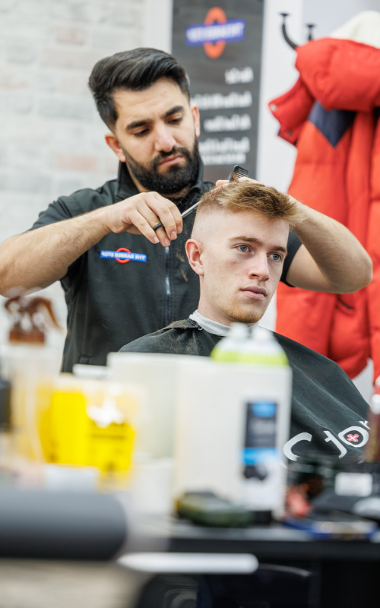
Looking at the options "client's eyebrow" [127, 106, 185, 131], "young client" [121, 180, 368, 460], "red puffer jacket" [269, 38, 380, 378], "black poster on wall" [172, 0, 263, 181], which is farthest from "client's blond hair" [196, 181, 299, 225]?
"black poster on wall" [172, 0, 263, 181]

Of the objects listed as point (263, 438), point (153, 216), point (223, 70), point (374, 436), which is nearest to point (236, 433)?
point (263, 438)

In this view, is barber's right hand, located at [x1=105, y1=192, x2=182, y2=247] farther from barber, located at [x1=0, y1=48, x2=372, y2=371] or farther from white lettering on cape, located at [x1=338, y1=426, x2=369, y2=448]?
white lettering on cape, located at [x1=338, y1=426, x2=369, y2=448]

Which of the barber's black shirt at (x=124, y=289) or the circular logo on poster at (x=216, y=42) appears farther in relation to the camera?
the circular logo on poster at (x=216, y=42)

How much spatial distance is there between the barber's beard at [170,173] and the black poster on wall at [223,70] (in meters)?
1.16

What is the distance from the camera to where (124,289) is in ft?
7.98

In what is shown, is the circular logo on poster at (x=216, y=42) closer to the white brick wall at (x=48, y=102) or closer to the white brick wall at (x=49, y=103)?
the white brick wall at (x=49, y=103)

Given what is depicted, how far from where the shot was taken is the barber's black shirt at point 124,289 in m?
2.41

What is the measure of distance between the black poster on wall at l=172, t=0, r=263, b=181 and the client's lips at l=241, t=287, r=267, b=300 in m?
1.72

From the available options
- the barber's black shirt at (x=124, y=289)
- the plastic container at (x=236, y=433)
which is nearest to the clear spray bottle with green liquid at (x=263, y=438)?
the plastic container at (x=236, y=433)

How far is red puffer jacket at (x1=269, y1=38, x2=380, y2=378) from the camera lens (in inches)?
105

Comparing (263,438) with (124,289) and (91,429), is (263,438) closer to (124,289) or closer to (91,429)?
(91,429)

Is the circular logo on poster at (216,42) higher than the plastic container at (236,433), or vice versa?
the circular logo on poster at (216,42)

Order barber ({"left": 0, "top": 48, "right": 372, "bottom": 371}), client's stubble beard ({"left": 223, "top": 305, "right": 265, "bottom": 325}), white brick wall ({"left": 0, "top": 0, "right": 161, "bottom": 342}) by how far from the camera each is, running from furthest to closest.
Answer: white brick wall ({"left": 0, "top": 0, "right": 161, "bottom": 342}) → barber ({"left": 0, "top": 48, "right": 372, "bottom": 371}) → client's stubble beard ({"left": 223, "top": 305, "right": 265, "bottom": 325})

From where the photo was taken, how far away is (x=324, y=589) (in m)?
1.16
